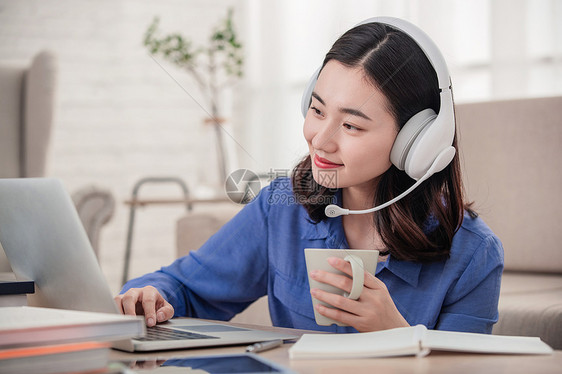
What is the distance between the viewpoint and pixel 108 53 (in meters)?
3.39

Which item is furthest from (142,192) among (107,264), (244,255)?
(244,255)

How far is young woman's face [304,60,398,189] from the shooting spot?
863 millimetres

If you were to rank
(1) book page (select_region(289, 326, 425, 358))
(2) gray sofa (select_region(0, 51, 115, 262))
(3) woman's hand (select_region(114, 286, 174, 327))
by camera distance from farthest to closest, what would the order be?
1. (2) gray sofa (select_region(0, 51, 115, 262))
2. (3) woman's hand (select_region(114, 286, 174, 327))
3. (1) book page (select_region(289, 326, 425, 358))

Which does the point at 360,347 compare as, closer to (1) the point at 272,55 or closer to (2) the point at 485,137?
(2) the point at 485,137

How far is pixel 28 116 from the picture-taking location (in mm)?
2291

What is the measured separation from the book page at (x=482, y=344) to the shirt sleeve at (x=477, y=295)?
0.22m

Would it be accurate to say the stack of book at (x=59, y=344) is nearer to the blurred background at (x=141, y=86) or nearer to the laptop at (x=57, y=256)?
the laptop at (x=57, y=256)

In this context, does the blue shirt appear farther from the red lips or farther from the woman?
the red lips

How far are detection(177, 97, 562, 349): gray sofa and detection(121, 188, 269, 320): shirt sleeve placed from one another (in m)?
0.46

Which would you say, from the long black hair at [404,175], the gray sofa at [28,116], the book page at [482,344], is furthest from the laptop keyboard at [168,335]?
the gray sofa at [28,116]

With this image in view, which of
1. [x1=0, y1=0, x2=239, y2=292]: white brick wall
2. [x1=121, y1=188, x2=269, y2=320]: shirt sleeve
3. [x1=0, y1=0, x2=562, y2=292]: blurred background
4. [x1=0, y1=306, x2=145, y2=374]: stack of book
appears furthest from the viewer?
[x1=0, y1=0, x2=239, y2=292]: white brick wall

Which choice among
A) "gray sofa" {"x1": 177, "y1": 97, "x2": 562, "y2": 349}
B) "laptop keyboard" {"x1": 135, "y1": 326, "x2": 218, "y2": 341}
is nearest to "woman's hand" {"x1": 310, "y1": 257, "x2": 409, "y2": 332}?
"laptop keyboard" {"x1": 135, "y1": 326, "x2": 218, "y2": 341}

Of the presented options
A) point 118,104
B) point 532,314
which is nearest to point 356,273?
point 532,314

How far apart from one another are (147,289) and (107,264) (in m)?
2.65
